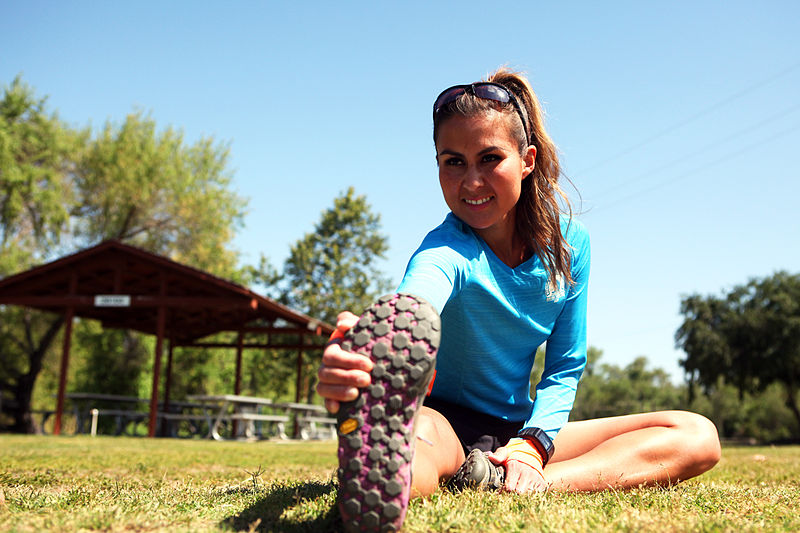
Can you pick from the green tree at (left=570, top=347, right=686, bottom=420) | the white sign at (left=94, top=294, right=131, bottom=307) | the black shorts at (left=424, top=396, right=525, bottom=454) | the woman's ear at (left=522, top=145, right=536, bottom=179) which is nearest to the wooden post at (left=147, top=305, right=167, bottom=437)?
the white sign at (left=94, top=294, right=131, bottom=307)

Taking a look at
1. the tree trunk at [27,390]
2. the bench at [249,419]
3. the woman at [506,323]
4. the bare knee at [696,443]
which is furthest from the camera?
the tree trunk at [27,390]

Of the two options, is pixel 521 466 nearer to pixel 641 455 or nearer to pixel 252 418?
pixel 641 455

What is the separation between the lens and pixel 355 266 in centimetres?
3278

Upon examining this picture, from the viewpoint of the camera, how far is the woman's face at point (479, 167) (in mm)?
2223

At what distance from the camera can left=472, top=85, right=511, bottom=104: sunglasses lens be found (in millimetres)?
2320

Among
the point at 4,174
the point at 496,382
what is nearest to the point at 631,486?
the point at 496,382

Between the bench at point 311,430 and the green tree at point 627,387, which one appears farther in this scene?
the green tree at point 627,387

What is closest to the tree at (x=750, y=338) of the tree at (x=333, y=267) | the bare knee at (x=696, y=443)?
the tree at (x=333, y=267)

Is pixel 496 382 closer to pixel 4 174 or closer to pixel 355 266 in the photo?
pixel 4 174

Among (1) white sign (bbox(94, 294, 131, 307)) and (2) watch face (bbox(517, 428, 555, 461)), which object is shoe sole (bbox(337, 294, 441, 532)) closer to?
(2) watch face (bbox(517, 428, 555, 461))

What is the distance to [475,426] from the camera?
271 centimetres

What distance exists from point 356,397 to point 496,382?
132 cm

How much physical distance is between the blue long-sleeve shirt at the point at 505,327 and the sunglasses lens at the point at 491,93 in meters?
0.47

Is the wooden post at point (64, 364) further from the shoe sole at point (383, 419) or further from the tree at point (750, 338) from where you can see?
the tree at point (750, 338)
